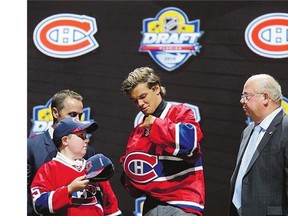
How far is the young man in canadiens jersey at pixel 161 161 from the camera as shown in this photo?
262 centimetres

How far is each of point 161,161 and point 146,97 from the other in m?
0.31

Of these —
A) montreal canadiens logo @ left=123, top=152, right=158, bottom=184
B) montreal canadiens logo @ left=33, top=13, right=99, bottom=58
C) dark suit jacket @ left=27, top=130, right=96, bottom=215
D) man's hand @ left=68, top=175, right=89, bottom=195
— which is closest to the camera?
man's hand @ left=68, top=175, right=89, bottom=195

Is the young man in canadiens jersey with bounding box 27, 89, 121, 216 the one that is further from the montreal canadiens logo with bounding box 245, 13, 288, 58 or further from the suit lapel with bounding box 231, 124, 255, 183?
the montreal canadiens logo with bounding box 245, 13, 288, 58

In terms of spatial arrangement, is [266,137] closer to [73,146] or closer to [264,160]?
[264,160]

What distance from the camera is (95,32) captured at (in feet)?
12.7

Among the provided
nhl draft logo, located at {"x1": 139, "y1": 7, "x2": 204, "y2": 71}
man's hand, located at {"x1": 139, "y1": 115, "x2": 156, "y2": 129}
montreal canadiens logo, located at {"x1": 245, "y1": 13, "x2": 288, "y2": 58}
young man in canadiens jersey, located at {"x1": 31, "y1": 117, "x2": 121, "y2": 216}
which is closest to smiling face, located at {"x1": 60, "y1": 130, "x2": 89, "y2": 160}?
young man in canadiens jersey, located at {"x1": 31, "y1": 117, "x2": 121, "y2": 216}

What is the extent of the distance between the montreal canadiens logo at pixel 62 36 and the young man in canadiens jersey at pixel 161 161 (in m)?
1.26

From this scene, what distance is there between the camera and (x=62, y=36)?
390 centimetres

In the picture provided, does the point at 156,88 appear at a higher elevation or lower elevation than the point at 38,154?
higher

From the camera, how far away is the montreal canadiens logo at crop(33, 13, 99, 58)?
12.7 ft

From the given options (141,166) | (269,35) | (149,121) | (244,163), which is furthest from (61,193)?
(269,35)

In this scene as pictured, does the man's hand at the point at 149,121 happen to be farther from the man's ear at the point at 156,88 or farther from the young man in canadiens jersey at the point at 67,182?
the young man in canadiens jersey at the point at 67,182

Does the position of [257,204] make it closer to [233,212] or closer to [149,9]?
[233,212]
